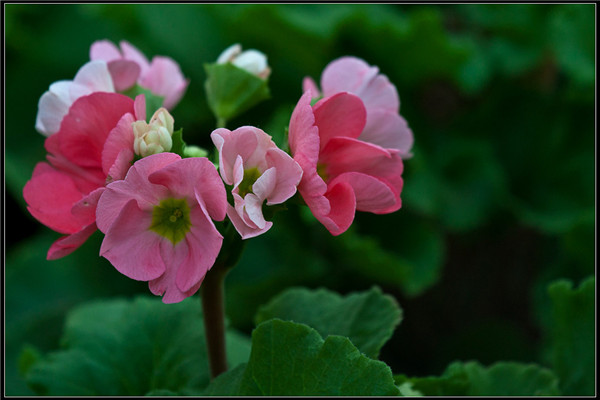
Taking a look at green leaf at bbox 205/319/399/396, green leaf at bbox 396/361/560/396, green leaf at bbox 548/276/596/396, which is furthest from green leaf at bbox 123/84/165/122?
green leaf at bbox 548/276/596/396

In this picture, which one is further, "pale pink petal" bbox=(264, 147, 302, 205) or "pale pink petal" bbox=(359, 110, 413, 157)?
"pale pink petal" bbox=(359, 110, 413, 157)

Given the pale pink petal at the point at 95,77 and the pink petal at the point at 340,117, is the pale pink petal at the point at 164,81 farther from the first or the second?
the pink petal at the point at 340,117

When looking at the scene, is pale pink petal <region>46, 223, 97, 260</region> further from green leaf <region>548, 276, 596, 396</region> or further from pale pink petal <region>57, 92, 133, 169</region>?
green leaf <region>548, 276, 596, 396</region>

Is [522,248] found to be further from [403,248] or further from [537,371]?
[537,371]

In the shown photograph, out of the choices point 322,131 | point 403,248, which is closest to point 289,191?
point 322,131

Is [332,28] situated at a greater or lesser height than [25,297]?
greater

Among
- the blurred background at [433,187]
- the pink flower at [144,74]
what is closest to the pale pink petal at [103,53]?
the pink flower at [144,74]

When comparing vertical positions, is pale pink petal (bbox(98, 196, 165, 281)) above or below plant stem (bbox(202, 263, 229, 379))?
above
